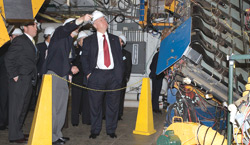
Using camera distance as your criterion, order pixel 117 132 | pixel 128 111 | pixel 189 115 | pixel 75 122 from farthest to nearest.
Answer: pixel 128 111
pixel 75 122
pixel 117 132
pixel 189 115

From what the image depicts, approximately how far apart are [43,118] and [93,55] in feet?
4.51

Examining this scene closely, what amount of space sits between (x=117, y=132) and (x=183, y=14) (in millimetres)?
2329

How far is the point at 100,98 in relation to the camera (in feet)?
15.4

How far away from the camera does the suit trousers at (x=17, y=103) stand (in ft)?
13.9

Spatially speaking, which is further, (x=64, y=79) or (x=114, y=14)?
(x=114, y=14)

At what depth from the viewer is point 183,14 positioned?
3924mm

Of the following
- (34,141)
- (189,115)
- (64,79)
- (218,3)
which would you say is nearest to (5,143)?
(34,141)

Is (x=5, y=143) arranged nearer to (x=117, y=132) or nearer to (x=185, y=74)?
(x=117, y=132)

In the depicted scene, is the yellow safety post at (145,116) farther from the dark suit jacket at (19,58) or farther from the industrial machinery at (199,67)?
the dark suit jacket at (19,58)

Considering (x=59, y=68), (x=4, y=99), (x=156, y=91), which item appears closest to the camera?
(x=59, y=68)

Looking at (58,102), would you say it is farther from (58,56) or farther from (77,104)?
(77,104)

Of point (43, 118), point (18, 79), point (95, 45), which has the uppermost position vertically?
point (95, 45)

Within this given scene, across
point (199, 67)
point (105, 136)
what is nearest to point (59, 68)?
point (105, 136)

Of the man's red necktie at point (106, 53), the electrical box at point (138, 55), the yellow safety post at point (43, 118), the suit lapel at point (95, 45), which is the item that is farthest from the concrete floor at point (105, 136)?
the electrical box at point (138, 55)
